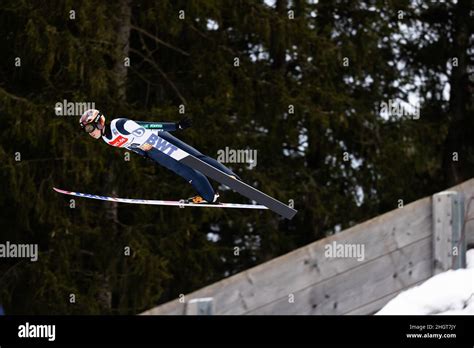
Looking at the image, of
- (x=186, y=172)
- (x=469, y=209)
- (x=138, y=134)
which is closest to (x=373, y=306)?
(x=469, y=209)

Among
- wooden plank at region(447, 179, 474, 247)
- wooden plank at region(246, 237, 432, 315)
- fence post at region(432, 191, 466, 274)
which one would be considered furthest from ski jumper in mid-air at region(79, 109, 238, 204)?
wooden plank at region(447, 179, 474, 247)

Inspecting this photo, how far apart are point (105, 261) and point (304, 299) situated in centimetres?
649

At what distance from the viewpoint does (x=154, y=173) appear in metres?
12.1

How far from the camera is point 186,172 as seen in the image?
6.06m

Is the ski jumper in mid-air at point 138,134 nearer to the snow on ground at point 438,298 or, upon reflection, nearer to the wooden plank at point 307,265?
the wooden plank at point 307,265

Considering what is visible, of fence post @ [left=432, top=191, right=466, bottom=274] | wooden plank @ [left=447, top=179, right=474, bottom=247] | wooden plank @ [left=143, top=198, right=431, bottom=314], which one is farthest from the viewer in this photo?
wooden plank @ [left=447, top=179, right=474, bottom=247]

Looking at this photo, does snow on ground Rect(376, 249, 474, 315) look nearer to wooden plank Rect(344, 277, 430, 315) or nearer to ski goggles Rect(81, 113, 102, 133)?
wooden plank Rect(344, 277, 430, 315)

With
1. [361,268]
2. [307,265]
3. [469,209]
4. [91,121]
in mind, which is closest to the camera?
[91,121]

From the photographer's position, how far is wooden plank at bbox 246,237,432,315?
21.0ft

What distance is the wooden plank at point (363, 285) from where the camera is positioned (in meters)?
6.40

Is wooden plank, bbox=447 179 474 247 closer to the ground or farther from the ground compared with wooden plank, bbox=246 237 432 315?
farther from the ground

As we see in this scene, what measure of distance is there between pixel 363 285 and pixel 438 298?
55 centimetres

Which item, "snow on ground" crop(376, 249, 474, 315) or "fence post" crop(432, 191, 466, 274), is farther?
"fence post" crop(432, 191, 466, 274)

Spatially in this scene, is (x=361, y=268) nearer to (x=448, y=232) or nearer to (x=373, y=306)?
(x=373, y=306)
